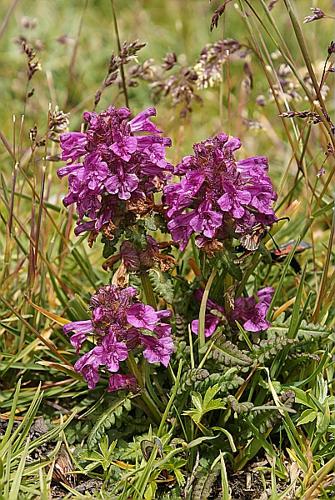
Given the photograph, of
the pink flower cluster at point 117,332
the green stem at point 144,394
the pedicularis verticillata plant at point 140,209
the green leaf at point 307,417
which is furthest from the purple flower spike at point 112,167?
the green leaf at point 307,417

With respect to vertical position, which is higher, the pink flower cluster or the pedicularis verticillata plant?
the pedicularis verticillata plant

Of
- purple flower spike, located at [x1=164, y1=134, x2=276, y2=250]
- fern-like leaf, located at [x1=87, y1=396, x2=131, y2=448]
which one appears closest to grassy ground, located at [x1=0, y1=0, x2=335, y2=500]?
fern-like leaf, located at [x1=87, y1=396, x2=131, y2=448]

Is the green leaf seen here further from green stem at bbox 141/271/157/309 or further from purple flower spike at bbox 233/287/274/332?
green stem at bbox 141/271/157/309

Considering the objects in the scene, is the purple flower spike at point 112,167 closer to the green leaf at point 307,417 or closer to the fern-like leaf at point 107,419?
the fern-like leaf at point 107,419

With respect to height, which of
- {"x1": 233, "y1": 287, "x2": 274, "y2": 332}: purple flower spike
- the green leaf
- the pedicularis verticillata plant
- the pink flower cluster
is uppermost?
the pedicularis verticillata plant

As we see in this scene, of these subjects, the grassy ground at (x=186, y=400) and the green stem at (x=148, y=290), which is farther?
the green stem at (x=148, y=290)

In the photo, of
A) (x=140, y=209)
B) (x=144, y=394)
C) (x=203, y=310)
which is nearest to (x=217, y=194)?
(x=140, y=209)

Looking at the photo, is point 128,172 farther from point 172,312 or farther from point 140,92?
point 140,92

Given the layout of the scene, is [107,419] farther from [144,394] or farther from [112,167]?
[112,167]

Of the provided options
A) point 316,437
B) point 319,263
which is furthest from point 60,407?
point 319,263
